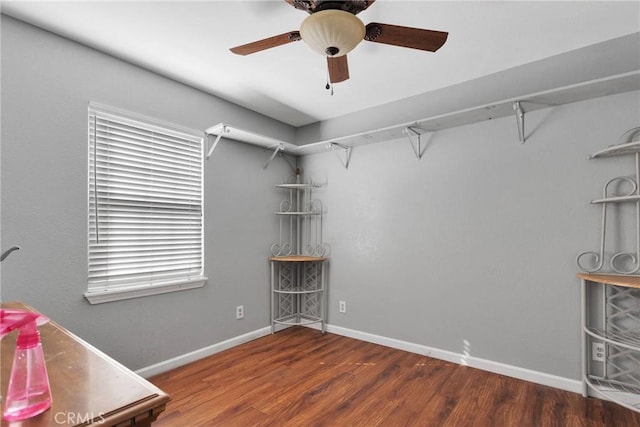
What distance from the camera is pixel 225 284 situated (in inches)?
117

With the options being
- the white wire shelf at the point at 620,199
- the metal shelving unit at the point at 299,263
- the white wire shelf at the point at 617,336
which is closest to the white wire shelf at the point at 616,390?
the white wire shelf at the point at 617,336

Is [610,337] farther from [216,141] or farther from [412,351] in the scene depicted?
[216,141]

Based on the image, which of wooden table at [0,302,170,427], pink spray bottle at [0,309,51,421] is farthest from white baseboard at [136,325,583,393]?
pink spray bottle at [0,309,51,421]

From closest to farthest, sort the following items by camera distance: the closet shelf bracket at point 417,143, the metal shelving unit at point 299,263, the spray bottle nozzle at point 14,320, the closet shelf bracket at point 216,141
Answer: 1. the spray bottle nozzle at point 14,320
2. the closet shelf bracket at point 216,141
3. the closet shelf bracket at point 417,143
4. the metal shelving unit at point 299,263

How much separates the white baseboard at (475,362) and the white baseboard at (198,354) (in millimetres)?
874

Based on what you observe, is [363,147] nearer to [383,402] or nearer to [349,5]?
[349,5]

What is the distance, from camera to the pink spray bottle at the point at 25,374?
26.4 inches

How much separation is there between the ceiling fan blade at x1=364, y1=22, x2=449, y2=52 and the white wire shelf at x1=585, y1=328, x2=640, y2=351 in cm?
197

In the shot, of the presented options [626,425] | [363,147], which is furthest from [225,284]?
[626,425]

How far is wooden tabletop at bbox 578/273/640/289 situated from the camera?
68.4 inches

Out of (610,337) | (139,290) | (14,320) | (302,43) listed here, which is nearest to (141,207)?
(139,290)

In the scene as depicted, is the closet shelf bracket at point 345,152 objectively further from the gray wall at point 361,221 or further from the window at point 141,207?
the window at point 141,207

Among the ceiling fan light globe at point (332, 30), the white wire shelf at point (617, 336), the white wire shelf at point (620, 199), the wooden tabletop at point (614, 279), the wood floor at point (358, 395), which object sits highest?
the ceiling fan light globe at point (332, 30)

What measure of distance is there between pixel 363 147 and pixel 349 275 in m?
1.37
